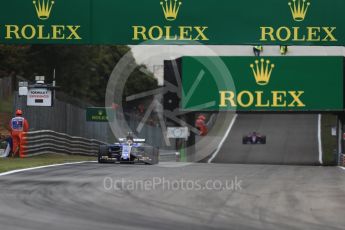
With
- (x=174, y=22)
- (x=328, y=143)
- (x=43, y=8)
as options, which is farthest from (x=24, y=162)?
(x=328, y=143)

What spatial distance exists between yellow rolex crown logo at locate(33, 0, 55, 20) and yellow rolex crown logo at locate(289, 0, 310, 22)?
23.1 ft

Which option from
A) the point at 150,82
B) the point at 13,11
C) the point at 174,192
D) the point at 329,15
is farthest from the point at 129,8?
the point at 150,82

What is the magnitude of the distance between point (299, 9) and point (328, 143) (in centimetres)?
3111

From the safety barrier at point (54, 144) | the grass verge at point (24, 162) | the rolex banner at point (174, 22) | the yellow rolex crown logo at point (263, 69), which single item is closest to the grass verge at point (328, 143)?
the yellow rolex crown logo at point (263, 69)

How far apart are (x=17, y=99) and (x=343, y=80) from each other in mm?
16219

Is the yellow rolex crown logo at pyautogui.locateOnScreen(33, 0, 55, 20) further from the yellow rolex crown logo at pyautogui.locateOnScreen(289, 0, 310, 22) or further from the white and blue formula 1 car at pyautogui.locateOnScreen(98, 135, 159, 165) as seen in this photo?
the yellow rolex crown logo at pyautogui.locateOnScreen(289, 0, 310, 22)

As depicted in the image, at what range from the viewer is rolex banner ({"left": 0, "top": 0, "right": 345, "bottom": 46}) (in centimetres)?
1942

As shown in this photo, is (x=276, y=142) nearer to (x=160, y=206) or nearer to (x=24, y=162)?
(x=24, y=162)

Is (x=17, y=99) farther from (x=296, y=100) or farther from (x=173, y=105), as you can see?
(x=173, y=105)

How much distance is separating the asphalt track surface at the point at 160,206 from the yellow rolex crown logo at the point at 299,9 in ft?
26.0

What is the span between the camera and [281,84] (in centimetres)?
3262

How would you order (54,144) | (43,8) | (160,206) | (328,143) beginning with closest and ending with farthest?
(160,206) < (43,8) < (54,144) < (328,143)

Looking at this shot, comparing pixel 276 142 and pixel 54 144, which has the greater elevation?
pixel 54 144

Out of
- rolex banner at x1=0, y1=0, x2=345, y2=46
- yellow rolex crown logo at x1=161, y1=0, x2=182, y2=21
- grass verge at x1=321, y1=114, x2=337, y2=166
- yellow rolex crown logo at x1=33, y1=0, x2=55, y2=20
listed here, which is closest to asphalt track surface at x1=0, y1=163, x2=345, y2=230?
rolex banner at x1=0, y1=0, x2=345, y2=46
